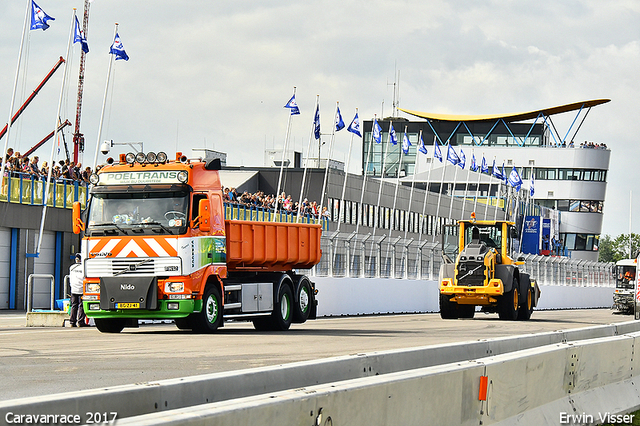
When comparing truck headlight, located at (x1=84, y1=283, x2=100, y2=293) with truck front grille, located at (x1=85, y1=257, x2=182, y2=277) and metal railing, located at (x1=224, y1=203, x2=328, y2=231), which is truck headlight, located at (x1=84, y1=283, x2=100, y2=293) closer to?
truck front grille, located at (x1=85, y1=257, x2=182, y2=277)

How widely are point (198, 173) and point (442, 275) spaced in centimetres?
1301

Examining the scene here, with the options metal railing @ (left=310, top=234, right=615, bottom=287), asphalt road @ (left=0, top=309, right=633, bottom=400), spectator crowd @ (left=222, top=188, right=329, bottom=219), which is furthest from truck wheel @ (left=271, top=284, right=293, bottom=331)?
spectator crowd @ (left=222, top=188, right=329, bottom=219)

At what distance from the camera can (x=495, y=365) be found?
7.60 metres

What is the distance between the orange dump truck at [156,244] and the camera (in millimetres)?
18703

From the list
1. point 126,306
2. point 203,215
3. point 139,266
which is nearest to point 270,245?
point 203,215

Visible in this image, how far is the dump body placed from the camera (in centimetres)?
2052

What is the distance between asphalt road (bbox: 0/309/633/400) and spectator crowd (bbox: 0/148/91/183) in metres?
A: 12.6

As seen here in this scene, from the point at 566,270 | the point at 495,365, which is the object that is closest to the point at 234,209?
the point at 566,270

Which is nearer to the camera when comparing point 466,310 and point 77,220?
point 77,220

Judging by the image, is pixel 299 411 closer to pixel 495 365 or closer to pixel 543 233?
pixel 495 365

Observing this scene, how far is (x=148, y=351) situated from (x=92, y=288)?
4.67 m

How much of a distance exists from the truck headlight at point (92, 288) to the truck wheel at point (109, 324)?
0.75 metres

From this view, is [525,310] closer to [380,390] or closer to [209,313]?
[209,313]

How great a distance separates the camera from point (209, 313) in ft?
64.0
